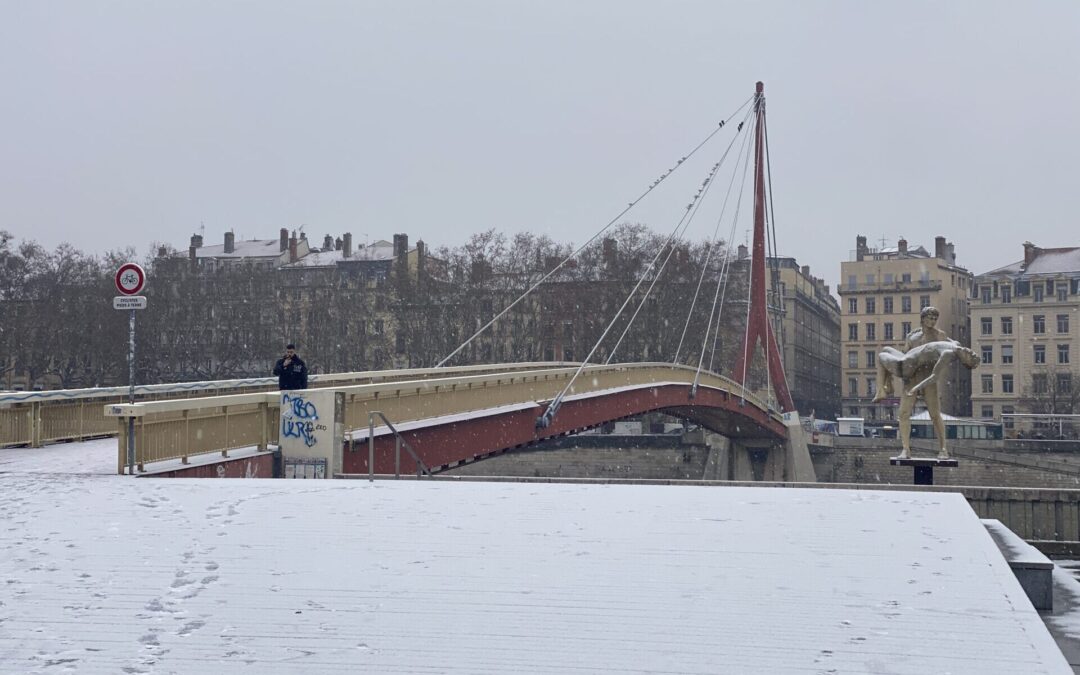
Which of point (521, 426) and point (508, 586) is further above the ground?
point (521, 426)

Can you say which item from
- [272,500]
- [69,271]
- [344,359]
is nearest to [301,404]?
[272,500]

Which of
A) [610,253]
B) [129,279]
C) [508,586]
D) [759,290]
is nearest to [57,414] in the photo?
[129,279]

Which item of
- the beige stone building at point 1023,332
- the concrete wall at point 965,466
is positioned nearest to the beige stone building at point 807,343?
the beige stone building at point 1023,332

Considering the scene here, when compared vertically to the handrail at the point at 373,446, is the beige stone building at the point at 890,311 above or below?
above

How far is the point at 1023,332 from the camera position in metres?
80.8

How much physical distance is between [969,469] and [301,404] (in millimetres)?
49595

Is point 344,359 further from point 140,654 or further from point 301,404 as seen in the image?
point 140,654

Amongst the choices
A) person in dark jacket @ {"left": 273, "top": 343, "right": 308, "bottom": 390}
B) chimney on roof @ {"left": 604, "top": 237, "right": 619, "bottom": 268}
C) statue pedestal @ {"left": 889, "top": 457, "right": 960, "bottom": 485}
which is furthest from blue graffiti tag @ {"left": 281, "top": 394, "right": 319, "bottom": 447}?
chimney on roof @ {"left": 604, "top": 237, "right": 619, "bottom": 268}

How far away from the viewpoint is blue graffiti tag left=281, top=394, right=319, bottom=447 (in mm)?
16297

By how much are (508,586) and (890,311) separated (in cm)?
8567

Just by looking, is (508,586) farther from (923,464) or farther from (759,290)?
(759,290)

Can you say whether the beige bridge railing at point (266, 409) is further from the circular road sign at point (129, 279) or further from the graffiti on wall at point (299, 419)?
the circular road sign at point (129, 279)

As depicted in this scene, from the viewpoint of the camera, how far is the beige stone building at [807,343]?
98375mm

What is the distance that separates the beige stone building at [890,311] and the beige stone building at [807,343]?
4.10 metres
